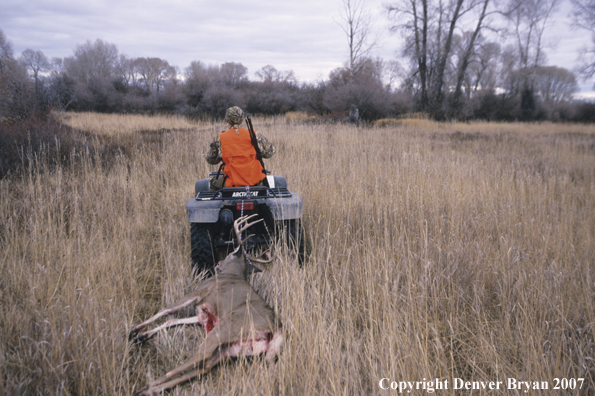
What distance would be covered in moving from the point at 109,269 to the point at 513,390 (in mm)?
2967

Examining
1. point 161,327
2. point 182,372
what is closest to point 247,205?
point 161,327

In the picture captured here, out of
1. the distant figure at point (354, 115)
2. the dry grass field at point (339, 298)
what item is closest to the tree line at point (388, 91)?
the distant figure at point (354, 115)

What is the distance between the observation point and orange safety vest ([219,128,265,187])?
314 cm

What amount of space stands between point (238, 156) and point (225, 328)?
5.91ft

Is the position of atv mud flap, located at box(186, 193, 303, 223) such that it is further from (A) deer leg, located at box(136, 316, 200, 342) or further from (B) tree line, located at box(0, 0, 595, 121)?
(B) tree line, located at box(0, 0, 595, 121)

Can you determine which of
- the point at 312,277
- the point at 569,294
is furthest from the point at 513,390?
the point at 312,277

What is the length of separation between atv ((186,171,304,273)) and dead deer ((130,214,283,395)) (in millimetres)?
613

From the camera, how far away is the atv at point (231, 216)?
8.82 ft

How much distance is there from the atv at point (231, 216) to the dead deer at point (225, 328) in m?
0.61

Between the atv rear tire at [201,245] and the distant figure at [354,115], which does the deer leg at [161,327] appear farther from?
the distant figure at [354,115]

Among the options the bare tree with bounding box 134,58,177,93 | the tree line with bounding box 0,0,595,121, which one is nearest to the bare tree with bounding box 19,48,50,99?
the tree line with bounding box 0,0,595,121

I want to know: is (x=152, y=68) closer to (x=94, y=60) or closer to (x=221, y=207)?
(x=94, y=60)

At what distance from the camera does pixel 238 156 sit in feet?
10.3

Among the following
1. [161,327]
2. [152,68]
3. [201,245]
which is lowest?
[161,327]
